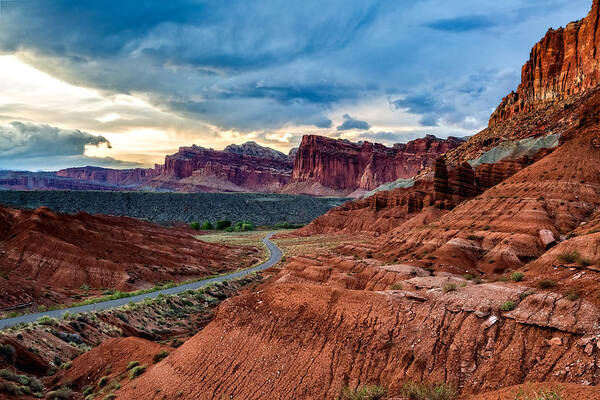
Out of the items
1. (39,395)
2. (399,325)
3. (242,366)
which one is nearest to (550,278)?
(399,325)

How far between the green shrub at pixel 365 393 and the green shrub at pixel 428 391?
0.66 metres

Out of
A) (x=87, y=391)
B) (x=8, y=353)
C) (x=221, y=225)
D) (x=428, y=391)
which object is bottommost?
(x=221, y=225)

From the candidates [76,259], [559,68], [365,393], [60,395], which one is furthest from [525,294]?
[559,68]

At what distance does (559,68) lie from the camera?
90.7 meters

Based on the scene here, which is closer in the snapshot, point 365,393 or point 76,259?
point 365,393

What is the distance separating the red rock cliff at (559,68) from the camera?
81.2 meters

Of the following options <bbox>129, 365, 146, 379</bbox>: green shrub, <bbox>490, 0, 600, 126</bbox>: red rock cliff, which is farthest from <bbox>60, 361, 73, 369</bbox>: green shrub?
<bbox>490, 0, 600, 126</bbox>: red rock cliff

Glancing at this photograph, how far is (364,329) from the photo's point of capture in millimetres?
13266

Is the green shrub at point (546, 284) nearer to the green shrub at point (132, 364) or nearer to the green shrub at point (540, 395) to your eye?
the green shrub at point (540, 395)

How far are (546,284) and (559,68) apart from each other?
341 feet

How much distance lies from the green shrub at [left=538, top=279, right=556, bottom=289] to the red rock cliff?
282 feet

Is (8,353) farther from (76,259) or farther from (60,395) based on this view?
(76,259)

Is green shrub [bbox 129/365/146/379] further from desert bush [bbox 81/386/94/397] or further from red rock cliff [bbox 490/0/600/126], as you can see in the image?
red rock cliff [bbox 490/0/600/126]

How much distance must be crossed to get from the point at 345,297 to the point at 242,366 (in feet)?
16.0
